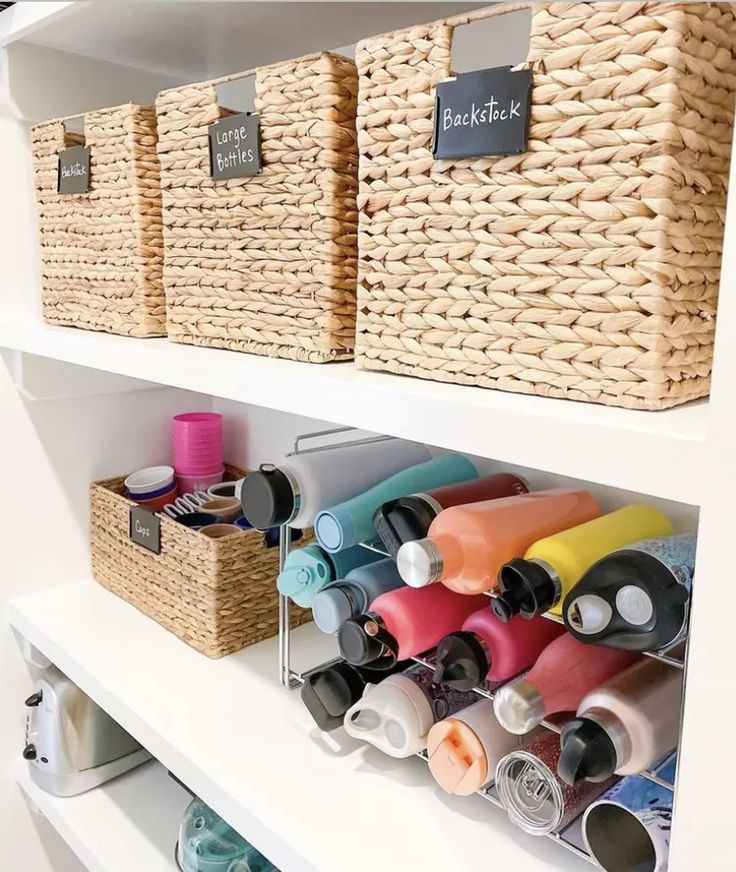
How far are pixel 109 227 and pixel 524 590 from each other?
0.64m

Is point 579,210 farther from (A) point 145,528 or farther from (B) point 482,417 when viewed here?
(A) point 145,528

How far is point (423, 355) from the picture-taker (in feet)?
1.91

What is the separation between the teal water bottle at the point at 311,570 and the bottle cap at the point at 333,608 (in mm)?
48

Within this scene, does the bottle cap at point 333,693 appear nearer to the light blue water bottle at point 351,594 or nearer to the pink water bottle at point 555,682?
the light blue water bottle at point 351,594

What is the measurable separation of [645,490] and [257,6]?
640mm

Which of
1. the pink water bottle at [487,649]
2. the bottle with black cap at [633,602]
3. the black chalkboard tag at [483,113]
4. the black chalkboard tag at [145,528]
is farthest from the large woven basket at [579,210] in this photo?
the black chalkboard tag at [145,528]

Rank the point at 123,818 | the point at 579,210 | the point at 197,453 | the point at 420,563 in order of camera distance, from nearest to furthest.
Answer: the point at 579,210 → the point at 420,563 → the point at 123,818 → the point at 197,453

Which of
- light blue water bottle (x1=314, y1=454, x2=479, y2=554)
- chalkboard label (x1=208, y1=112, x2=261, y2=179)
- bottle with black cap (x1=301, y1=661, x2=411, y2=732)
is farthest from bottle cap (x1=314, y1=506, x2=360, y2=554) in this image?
chalkboard label (x1=208, y1=112, x2=261, y2=179)

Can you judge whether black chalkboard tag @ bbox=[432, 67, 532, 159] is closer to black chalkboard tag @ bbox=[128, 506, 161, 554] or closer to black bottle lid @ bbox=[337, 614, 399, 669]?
black bottle lid @ bbox=[337, 614, 399, 669]

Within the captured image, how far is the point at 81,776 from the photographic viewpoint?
1077mm

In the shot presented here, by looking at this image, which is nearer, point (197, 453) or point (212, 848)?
point (212, 848)

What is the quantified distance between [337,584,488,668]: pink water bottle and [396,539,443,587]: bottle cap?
9 cm

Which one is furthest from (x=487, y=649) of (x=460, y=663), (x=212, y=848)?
(x=212, y=848)

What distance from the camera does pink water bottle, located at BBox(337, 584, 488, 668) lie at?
68 centimetres
